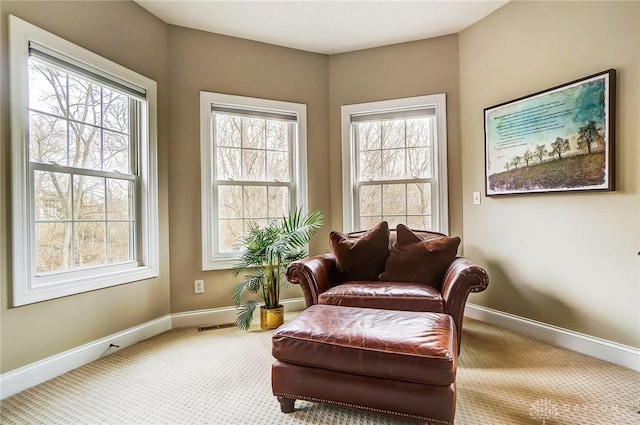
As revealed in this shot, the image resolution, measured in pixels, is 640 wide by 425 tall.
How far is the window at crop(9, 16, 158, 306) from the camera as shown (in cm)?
200

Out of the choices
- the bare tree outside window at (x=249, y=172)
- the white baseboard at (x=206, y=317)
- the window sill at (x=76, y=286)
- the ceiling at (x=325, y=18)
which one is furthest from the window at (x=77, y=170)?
the ceiling at (x=325, y=18)

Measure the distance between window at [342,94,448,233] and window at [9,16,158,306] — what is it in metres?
1.90

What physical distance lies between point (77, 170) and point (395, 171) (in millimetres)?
2707

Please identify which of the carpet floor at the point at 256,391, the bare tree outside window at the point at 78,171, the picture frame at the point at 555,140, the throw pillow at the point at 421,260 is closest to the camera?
the carpet floor at the point at 256,391

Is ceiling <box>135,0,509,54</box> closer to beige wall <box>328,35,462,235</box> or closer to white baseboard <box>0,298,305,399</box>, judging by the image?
beige wall <box>328,35,462,235</box>

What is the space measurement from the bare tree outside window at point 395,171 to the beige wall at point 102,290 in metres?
1.92

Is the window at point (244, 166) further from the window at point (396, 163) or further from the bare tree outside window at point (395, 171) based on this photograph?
the bare tree outside window at point (395, 171)

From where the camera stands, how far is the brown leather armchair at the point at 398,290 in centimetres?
226

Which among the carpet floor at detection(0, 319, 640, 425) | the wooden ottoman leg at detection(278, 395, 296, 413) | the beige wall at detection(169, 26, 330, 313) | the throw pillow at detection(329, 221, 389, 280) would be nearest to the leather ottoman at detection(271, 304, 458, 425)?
the wooden ottoman leg at detection(278, 395, 296, 413)

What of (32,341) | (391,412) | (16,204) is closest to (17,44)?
(16,204)

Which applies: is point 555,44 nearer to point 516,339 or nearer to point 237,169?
point 516,339

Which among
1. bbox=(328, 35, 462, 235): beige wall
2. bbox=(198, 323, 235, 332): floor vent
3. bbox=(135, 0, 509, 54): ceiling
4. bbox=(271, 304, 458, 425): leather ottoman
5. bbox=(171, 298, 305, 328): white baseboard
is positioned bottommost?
bbox=(198, 323, 235, 332): floor vent

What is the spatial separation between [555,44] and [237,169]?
9.14 ft

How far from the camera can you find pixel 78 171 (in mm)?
2369
